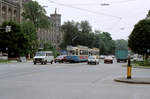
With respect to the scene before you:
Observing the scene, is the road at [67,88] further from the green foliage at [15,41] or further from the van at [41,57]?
the green foliage at [15,41]

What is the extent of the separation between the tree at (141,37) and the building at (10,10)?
158ft

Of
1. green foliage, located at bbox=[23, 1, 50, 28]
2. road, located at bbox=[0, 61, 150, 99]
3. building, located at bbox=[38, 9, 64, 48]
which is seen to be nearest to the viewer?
road, located at bbox=[0, 61, 150, 99]

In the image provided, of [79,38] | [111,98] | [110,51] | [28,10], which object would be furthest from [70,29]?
[111,98]

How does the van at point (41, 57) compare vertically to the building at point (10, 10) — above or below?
below

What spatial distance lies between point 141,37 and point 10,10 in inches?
2223

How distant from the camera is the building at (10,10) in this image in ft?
288

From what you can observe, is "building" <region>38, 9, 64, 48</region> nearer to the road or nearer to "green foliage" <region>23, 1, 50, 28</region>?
"green foliage" <region>23, 1, 50, 28</region>

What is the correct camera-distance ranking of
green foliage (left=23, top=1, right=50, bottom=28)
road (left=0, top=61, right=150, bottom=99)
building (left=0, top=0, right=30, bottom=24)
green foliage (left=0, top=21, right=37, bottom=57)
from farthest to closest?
building (left=0, top=0, right=30, bottom=24) → green foliage (left=23, top=1, right=50, bottom=28) → green foliage (left=0, top=21, right=37, bottom=57) → road (left=0, top=61, right=150, bottom=99)

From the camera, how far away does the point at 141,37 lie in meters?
50.6

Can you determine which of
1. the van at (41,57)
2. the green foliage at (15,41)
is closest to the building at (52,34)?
the green foliage at (15,41)

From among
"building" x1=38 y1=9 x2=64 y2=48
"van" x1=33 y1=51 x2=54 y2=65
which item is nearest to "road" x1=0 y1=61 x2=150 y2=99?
"van" x1=33 y1=51 x2=54 y2=65

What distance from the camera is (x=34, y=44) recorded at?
257ft

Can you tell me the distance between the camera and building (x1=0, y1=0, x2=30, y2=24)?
87662 millimetres

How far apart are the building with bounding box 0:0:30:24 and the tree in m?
48.0
